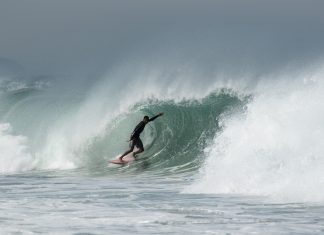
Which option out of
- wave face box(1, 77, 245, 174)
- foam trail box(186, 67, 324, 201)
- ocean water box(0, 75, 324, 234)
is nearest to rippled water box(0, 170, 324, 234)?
ocean water box(0, 75, 324, 234)

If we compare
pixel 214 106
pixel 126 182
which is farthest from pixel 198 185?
pixel 214 106

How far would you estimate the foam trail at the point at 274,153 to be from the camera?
10969mm

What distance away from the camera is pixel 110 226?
8625mm

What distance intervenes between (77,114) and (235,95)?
220 inches

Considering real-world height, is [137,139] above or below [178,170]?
above

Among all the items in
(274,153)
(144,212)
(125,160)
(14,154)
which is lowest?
(144,212)

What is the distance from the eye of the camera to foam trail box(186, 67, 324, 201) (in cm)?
1097

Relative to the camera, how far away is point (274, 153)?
40.6 ft

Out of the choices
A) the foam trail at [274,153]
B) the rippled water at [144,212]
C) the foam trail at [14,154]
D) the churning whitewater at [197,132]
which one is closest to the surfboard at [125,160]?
the churning whitewater at [197,132]

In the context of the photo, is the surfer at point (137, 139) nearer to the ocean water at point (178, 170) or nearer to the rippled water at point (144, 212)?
the ocean water at point (178, 170)

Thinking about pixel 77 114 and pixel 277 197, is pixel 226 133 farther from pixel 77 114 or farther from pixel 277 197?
pixel 77 114

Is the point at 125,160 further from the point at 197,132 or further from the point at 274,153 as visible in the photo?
the point at 274,153

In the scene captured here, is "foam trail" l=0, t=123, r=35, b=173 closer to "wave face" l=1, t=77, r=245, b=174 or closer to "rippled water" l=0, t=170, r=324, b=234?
"wave face" l=1, t=77, r=245, b=174

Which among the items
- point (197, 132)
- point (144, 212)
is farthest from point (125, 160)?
point (144, 212)
